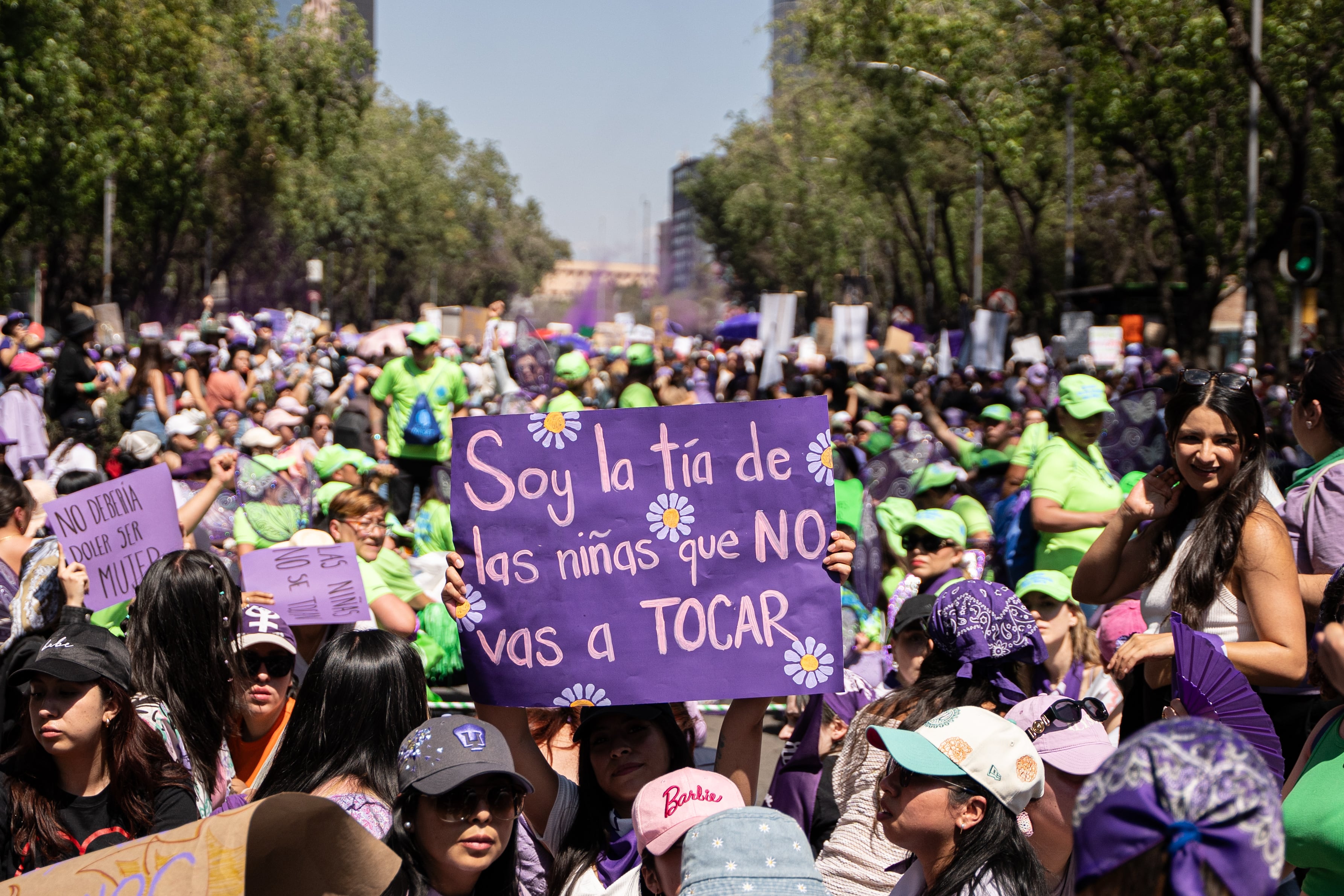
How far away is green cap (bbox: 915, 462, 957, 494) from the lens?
7.02 metres

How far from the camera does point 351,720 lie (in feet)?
11.2

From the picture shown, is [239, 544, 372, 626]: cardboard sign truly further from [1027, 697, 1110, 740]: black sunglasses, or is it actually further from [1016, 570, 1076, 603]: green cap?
[1027, 697, 1110, 740]: black sunglasses

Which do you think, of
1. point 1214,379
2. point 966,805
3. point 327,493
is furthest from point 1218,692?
point 327,493

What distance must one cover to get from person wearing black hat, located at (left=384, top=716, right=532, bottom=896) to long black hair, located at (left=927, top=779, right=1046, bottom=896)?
0.94 m

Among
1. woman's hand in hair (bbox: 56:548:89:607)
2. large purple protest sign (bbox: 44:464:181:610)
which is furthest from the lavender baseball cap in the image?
large purple protest sign (bbox: 44:464:181:610)

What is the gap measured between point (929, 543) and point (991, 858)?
326 centimetres

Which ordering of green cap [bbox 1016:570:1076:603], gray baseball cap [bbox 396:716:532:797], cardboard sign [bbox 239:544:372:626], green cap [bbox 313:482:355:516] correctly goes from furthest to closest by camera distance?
green cap [bbox 313:482:355:516], green cap [bbox 1016:570:1076:603], cardboard sign [bbox 239:544:372:626], gray baseball cap [bbox 396:716:532:797]

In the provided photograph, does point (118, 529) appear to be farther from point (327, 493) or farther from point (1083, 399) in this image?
point (1083, 399)

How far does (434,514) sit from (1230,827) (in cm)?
711

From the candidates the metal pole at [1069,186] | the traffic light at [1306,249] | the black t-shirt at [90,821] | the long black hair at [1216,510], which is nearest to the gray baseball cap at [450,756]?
the black t-shirt at [90,821]

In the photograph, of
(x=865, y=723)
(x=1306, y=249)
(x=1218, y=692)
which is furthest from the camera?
(x=1306, y=249)

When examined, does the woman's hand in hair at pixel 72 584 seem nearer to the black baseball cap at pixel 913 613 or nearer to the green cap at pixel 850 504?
the black baseball cap at pixel 913 613

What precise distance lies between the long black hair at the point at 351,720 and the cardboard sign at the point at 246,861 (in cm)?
140

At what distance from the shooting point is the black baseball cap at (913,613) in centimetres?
463
